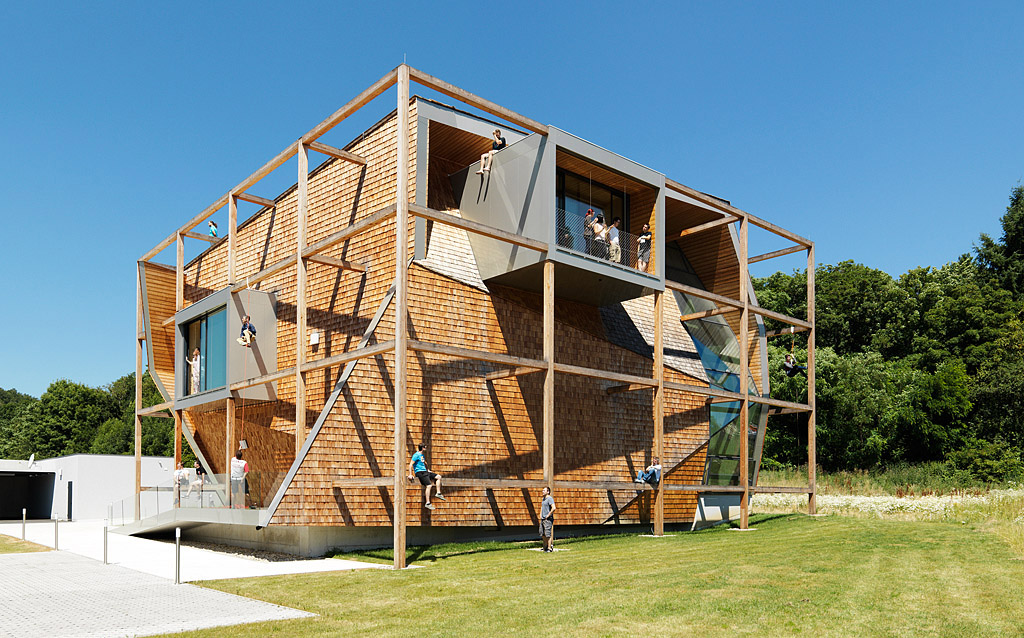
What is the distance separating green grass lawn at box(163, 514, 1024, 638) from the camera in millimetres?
8453

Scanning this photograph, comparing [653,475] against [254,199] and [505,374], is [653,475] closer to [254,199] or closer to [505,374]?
[505,374]

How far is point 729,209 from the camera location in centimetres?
2373

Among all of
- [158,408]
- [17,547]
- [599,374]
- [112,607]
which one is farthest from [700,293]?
[17,547]

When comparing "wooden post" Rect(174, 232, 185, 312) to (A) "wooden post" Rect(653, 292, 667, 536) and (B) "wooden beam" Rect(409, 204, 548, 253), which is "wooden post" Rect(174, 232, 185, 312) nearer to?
(B) "wooden beam" Rect(409, 204, 548, 253)

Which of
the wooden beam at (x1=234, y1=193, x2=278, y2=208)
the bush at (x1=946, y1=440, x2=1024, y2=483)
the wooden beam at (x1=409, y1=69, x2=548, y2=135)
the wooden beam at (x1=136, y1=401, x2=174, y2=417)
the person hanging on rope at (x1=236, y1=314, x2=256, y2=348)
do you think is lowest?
the bush at (x1=946, y1=440, x2=1024, y2=483)

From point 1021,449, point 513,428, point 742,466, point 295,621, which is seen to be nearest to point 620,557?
point 513,428

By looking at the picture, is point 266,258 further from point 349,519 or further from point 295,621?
point 295,621

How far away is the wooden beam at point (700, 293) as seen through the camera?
2138 centimetres

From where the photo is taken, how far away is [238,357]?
68.1ft

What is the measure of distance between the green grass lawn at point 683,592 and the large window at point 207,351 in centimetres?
857

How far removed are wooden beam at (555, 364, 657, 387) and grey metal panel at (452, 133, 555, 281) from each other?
2.45 metres

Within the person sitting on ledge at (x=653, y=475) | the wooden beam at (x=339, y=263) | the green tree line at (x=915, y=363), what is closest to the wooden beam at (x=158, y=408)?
the wooden beam at (x=339, y=263)

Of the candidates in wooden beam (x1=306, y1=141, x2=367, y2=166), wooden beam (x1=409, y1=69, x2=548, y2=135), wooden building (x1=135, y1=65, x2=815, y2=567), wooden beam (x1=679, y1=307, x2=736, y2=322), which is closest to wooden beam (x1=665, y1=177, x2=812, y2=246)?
wooden building (x1=135, y1=65, x2=815, y2=567)

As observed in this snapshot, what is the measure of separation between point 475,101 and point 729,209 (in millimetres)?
9797
